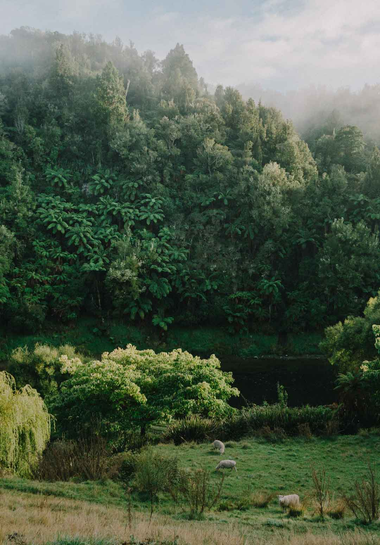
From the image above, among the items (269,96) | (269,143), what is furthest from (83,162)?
(269,96)

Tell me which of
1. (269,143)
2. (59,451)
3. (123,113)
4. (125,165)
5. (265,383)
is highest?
(123,113)

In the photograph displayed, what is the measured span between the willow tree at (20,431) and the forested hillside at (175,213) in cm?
2412

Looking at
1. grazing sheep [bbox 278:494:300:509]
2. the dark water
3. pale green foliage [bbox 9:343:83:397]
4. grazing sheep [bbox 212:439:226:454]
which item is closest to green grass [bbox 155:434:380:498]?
grazing sheep [bbox 212:439:226:454]

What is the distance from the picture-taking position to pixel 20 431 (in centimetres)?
1105

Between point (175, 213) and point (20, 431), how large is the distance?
34755 mm

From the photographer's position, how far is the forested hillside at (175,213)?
3709 cm

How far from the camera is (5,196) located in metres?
41.7

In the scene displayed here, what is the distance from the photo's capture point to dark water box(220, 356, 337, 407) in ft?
77.6

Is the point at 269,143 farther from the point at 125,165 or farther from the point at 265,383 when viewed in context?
the point at 265,383

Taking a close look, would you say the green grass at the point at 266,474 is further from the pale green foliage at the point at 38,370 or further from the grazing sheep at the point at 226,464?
the pale green foliage at the point at 38,370

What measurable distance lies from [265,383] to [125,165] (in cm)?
3043

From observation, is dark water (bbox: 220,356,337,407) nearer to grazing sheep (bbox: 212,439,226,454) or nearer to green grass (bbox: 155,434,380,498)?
green grass (bbox: 155,434,380,498)

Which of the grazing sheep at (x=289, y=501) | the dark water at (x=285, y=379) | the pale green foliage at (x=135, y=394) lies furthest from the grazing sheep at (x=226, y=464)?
the dark water at (x=285, y=379)

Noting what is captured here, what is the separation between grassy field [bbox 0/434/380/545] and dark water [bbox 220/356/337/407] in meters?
8.98
